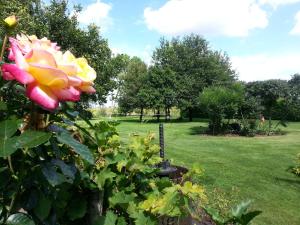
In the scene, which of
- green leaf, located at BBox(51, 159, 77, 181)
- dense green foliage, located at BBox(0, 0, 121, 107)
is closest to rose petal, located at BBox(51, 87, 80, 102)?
green leaf, located at BBox(51, 159, 77, 181)

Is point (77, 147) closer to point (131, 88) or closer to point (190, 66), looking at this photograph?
point (190, 66)

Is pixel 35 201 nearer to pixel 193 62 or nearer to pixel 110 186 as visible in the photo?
pixel 110 186

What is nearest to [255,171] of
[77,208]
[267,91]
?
[77,208]

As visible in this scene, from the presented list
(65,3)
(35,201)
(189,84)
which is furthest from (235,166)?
(189,84)

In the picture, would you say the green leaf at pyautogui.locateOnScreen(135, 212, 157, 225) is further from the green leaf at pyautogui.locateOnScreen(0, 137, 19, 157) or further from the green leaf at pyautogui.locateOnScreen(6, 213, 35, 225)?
the green leaf at pyautogui.locateOnScreen(0, 137, 19, 157)

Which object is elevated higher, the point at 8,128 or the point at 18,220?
the point at 8,128

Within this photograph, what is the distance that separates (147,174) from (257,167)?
9475 millimetres

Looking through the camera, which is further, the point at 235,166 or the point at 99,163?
the point at 235,166

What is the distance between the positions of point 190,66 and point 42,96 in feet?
139

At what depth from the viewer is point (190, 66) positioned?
42.8m

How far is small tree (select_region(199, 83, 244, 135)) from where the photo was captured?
22.1m

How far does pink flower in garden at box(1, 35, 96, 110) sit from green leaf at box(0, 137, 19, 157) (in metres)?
0.11

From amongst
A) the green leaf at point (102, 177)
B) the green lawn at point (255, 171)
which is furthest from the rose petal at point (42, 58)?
the green lawn at point (255, 171)

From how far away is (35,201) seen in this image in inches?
44.0
